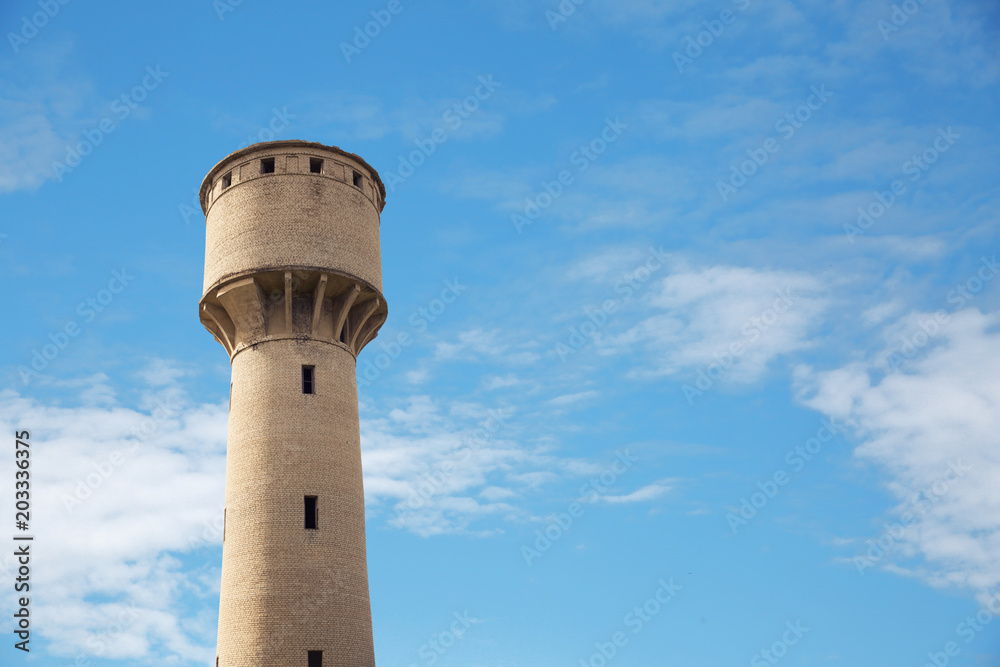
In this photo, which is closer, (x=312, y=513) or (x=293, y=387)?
(x=312, y=513)

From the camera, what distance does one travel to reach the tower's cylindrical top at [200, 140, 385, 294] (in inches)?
1039

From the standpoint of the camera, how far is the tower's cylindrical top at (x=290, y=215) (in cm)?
2639

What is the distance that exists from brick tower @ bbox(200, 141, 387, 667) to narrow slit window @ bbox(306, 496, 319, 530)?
35 millimetres

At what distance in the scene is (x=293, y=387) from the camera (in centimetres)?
2578

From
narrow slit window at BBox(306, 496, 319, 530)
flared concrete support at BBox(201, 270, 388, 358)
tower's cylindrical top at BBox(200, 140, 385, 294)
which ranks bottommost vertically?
narrow slit window at BBox(306, 496, 319, 530)

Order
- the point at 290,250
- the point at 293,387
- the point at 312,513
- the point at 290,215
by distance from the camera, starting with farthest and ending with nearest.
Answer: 1. the point at 290,215
2. the point at 290,250
3. the point at 293,387
4. the point at 312,513

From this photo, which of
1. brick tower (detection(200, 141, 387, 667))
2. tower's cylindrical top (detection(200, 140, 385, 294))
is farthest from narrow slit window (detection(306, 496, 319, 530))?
tower's cylindrical top (detection(200, 140, 385, 294))

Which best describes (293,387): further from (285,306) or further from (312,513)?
(312,513)

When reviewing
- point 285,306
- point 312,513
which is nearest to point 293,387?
point 285,306

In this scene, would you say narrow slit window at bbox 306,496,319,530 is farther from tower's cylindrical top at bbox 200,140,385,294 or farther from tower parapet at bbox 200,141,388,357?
tower's cylindrical top at bbox 200,140,385,294

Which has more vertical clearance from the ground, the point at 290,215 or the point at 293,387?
the point at 290,215

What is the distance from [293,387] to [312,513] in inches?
135

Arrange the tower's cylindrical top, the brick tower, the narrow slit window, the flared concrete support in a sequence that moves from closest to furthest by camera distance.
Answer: the brick tower
the narrow slit window
the flared concrete support
the tower's cylindrical top

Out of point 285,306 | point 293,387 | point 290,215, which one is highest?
point 290,215
